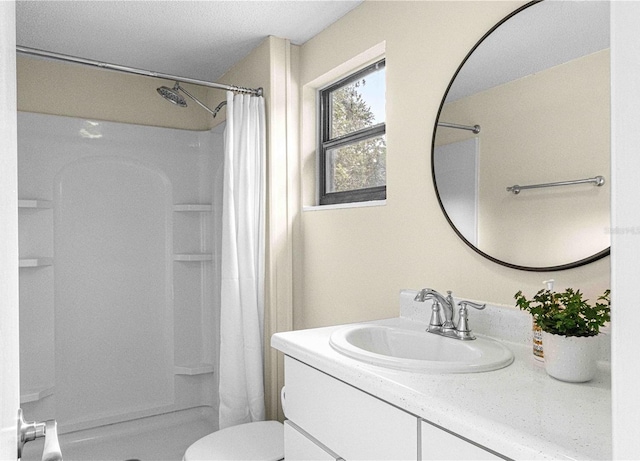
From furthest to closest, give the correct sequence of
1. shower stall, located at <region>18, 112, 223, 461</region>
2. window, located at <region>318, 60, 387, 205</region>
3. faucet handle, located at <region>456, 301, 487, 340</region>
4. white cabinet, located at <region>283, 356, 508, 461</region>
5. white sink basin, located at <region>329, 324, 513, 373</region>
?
shower stall, located at <region>18, 112, 223, 461</region>, window, located at <region>318, 60, 387, 205</region>, faucet handle, located at <region>456, 301, 487, 340</region>, white sink basin, located at <region>329, 324, 513, 373</region>, white cabinet, located at <region>283, 356, 508, 461</region>

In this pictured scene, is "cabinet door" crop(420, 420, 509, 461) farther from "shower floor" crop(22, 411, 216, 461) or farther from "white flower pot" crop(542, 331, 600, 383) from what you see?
"shower floor" crop(22, 411, 216, 461)

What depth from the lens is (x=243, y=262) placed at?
92.7 inches

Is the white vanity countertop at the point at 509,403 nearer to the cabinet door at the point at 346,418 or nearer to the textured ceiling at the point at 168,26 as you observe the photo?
the cabinet door at the point at 346,418

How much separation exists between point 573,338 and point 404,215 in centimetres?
87

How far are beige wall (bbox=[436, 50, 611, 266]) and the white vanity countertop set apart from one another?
32cm

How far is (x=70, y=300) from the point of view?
279 cm

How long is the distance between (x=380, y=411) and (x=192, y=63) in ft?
8.00

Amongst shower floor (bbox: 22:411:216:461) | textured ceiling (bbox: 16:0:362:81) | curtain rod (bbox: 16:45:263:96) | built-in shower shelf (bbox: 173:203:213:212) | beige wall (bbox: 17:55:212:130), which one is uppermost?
textured ceiling (bbox: 16:0:362:81)

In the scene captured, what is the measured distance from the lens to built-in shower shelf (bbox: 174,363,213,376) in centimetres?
310

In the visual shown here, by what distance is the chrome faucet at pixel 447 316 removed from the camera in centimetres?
140

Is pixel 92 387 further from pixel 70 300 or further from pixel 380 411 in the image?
pixel 380 411

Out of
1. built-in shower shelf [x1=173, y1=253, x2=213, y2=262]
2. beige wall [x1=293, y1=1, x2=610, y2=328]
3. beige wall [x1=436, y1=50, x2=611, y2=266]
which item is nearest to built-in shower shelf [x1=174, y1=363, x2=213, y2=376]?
built-in shower shelf [x1=173, y1=253, x2=213, y2=262]

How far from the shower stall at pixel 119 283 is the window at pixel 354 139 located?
37.4 inches

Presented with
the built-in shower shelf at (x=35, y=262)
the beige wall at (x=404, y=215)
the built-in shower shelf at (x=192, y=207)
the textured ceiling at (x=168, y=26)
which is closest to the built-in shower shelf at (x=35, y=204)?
the built-in shower shelf at (x=35, y=262)
